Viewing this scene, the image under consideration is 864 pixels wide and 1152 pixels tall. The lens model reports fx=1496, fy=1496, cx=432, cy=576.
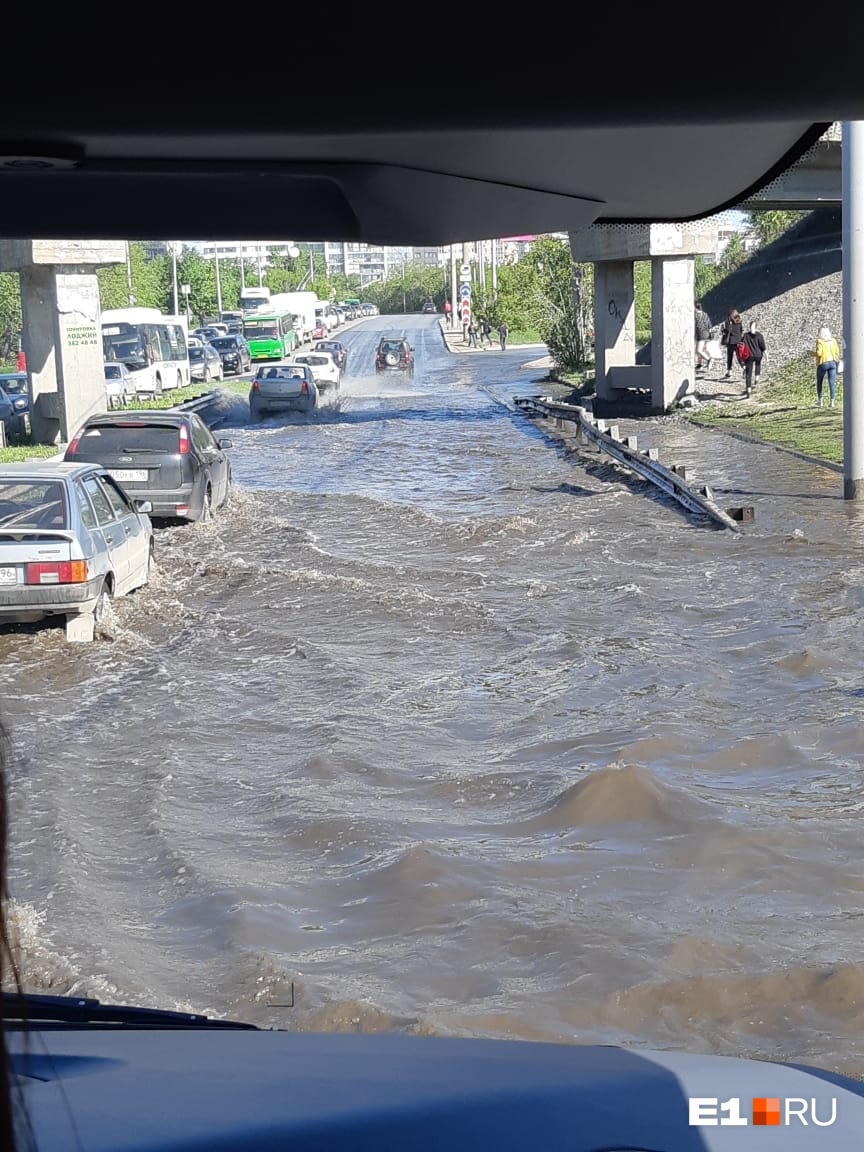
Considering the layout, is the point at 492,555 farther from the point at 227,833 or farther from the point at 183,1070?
the point at 183,1070

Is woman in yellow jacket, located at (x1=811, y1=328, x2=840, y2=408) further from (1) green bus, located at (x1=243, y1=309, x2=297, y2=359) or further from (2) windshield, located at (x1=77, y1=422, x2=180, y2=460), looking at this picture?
(1) green bus, located at (x1=243, y1=309, x2=297, y2=359)

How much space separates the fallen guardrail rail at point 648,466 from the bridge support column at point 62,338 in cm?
942

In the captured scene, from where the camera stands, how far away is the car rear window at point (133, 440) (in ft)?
57.9

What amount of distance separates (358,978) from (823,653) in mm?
6307

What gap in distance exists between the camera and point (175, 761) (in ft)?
30.8

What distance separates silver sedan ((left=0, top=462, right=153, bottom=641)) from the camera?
37.4 ft

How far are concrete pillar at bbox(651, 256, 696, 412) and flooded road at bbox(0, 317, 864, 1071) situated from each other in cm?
1698

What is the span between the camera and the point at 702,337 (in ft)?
120

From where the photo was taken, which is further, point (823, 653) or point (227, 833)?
point (823, 653)

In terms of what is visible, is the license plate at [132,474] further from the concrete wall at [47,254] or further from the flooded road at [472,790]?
the concrete wall at [47,254]

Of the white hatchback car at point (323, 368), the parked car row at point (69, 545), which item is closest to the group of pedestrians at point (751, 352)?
the white hatchback car at point (323, 368)

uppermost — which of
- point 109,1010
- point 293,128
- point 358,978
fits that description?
point 293,128

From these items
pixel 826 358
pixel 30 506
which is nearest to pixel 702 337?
pixel 826 358

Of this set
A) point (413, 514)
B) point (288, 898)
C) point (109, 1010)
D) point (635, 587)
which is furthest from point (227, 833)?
point (413, 514)
